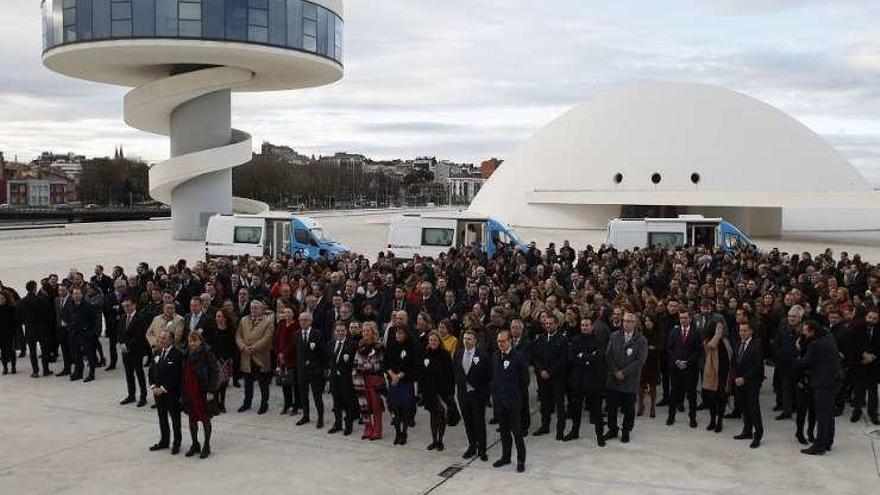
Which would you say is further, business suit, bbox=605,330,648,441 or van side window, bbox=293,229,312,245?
van side window, bbox=293,229,312,245

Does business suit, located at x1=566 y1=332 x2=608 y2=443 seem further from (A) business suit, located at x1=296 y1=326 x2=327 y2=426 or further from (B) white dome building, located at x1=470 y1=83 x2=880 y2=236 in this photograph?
(B) white dome building, located at x1=470 y1=83 x2=880 y2=236

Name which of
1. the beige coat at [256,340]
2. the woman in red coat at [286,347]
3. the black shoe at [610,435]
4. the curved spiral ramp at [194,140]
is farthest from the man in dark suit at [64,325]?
the curved spiral ramp at [194,140]

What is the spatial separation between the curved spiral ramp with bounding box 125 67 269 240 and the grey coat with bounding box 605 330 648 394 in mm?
34954

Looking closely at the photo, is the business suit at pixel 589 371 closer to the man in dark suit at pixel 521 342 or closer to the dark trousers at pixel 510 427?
the man in dark suit at pixel 521 342

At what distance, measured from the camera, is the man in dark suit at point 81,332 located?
1238cm

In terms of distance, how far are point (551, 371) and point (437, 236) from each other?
17977 millimetres

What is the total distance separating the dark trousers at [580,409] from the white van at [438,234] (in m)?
17.4

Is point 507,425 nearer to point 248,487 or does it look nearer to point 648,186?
point 248,487

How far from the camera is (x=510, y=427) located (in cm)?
861

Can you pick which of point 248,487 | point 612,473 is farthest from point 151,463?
point 612,473

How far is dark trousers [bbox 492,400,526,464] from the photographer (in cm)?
847

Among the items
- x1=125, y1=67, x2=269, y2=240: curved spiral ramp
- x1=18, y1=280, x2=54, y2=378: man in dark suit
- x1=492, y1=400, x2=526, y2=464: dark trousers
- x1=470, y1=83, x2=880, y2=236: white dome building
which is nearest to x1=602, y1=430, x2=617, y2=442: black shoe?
x1=492, y1=400, x2=526, y2=464: dark trousers

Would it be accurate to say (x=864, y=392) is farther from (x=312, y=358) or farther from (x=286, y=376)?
(x=286, y=376)

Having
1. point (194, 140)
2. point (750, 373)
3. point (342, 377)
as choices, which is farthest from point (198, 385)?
point (194, 140)
